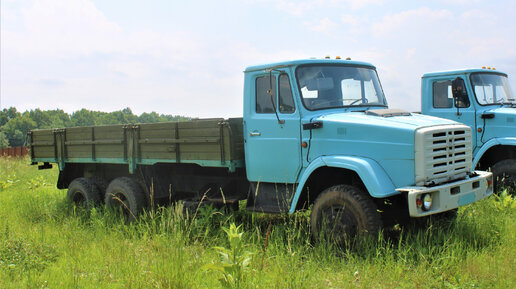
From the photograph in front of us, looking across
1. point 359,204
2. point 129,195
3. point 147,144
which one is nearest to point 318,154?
point 359,204

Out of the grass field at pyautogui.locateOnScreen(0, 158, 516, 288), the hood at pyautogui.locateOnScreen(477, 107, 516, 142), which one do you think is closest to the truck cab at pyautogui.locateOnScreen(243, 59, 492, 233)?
the grass field at pyautogui.locateOnScreen(0, 158, 516, 288)

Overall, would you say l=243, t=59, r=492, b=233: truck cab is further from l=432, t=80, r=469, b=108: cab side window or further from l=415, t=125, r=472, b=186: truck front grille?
l=432, t=80, r=469, b=108: cab side window

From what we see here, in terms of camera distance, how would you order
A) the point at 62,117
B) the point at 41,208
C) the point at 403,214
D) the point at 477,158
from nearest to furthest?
the point at 403,214 < the point at 477,158 < the point at 41,208 < the point at 62,117

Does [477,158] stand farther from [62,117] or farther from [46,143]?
[62,117]

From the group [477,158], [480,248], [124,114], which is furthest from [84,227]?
[124,114]

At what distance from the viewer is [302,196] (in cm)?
558

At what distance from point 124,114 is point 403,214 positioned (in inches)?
3931

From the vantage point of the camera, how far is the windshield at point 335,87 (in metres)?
5.73

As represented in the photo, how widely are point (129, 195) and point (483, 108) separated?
6428 mm

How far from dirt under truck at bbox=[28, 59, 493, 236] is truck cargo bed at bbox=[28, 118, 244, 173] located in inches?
0.8

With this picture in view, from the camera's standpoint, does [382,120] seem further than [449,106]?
No

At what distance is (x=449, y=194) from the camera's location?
4863 mm

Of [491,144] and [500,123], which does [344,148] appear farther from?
[500,123]

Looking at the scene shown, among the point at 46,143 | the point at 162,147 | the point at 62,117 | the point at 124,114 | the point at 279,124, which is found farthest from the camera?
the point at 62,117
